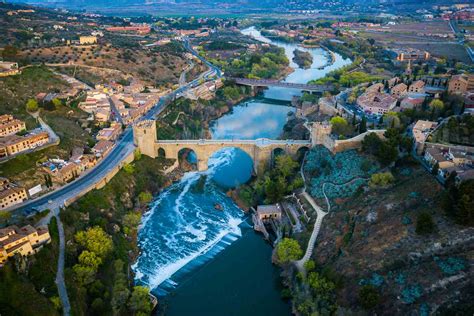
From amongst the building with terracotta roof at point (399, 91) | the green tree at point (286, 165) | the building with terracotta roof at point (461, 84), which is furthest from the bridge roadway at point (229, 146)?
the building with terracotta roof at point (461, 84)

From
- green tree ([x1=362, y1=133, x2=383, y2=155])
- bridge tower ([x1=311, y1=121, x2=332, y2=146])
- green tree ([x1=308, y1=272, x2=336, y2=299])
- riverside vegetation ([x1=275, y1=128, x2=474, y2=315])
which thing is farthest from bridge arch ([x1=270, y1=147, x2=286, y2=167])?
green tree ([x1=308, y1=272, x2=336, y2=299])

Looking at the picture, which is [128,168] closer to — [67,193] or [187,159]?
[67,193]

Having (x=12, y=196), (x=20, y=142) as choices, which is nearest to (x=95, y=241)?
(x=12, y=196)

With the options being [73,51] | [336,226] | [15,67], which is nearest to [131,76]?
[73,51]

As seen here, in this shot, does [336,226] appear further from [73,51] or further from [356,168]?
[73,51]

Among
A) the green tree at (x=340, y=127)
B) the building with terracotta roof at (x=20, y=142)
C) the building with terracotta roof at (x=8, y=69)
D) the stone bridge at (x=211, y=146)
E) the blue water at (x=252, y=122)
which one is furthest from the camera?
the blue water at (x=252, y=122)

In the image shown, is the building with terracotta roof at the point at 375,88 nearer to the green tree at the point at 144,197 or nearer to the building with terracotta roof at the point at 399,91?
the building with terracotta roof at the point at 399,91
